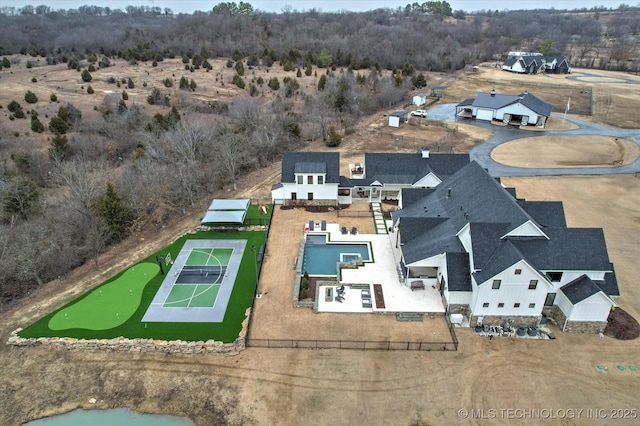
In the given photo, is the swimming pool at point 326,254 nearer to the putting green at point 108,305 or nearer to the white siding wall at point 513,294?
the white siding wall at point 513,294

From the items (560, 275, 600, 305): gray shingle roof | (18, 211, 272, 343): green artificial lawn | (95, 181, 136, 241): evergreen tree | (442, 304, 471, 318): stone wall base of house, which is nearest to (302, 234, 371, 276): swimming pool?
(18, 211, 272, 343): green artificial lawn

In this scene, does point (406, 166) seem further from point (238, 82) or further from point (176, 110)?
point (238, 82)

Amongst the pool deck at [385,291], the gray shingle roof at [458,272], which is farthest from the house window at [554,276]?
the pool deck at [385,291]

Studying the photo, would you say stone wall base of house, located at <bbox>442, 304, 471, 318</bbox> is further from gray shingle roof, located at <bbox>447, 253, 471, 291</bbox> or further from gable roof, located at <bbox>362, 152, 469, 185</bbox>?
gable roof, located at <bbox>362, 152, 469, 185</bbox>

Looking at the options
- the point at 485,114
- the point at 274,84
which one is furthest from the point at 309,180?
the point at 274,84

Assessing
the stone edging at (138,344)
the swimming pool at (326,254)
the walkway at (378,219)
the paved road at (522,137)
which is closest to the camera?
the stone edging at (138,344)

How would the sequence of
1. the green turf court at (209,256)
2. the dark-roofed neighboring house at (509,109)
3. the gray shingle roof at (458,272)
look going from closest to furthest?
the gray shingle roof at (458,272) → the green turf court at (209,256) → the dark-roofed neighboring house at (509,109)
